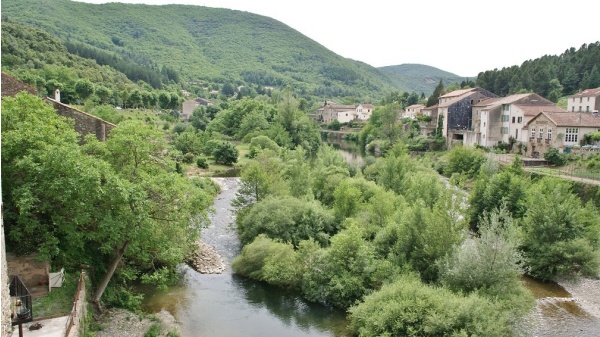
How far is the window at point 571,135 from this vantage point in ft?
166

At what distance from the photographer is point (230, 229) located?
35.7 metres

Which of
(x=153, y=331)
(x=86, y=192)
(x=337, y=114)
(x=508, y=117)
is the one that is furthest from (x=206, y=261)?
(x=337, y=114)

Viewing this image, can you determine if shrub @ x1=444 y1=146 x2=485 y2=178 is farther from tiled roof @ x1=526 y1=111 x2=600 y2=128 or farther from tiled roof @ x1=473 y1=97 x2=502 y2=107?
tiled roof @ x1=473 y1=97 x2=502 y2=107

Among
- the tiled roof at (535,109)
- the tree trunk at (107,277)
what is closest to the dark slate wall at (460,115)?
the tiled roof at (535,109)

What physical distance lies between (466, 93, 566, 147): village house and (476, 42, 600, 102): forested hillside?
34.0 metres

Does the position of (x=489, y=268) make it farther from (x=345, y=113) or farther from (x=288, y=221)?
(x=345, y=113)

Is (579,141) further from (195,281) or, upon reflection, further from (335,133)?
(335,133)

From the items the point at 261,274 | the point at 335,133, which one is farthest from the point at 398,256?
the point at 335,133

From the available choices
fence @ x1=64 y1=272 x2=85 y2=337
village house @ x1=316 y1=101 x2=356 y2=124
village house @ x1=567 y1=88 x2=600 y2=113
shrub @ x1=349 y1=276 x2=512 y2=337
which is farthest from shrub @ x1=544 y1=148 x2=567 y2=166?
village house @ x1=316 y1=101 x2=356 y2=124

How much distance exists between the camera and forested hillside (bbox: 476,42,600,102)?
97.0 meters

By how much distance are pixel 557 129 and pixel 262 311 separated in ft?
144

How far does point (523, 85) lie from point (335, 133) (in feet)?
156

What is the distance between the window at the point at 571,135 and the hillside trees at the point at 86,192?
46.5 meters

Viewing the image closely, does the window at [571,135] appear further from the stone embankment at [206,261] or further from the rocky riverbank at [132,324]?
the rocky riverbank at [132,324]
